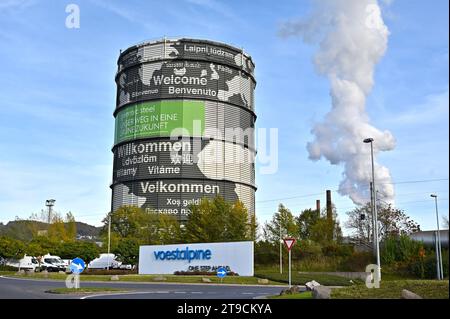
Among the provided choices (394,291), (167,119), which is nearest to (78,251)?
(167,119)

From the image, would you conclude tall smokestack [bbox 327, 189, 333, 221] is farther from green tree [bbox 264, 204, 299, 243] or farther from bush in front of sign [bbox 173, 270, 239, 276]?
bush in front of sign [bbox 173, 270, 239, 276]

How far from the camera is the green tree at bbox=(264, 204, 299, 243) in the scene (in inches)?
2355

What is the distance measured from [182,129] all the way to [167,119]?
8.90 feet

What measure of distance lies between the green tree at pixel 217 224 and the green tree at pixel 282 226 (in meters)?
2.33

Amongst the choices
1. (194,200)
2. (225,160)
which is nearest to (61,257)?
(194,200)

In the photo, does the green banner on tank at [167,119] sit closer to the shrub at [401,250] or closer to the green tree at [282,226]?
the green tree at [282,226]

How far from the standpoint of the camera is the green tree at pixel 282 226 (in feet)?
196

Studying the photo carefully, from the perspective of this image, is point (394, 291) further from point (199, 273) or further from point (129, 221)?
point (129, 221)

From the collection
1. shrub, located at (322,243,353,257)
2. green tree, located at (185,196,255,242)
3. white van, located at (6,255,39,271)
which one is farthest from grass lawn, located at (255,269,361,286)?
white van, located at (6,255,39,271)

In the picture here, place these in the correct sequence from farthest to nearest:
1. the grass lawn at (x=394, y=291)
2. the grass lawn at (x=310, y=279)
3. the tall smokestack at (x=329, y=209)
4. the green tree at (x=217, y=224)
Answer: the tall smokestack at (x=329, y=209) < the green tree at (x=217, y=224) < the grass lawn at (x=310, y=279) < the grass lawn at (x=394, y=291)

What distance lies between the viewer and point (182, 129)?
3103 inches

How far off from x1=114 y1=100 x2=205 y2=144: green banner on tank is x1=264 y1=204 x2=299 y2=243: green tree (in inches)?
879

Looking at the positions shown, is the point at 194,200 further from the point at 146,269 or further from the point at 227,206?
the point at 146,269

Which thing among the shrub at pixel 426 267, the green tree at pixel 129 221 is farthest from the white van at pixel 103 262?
the shrub at pixel 426 267
